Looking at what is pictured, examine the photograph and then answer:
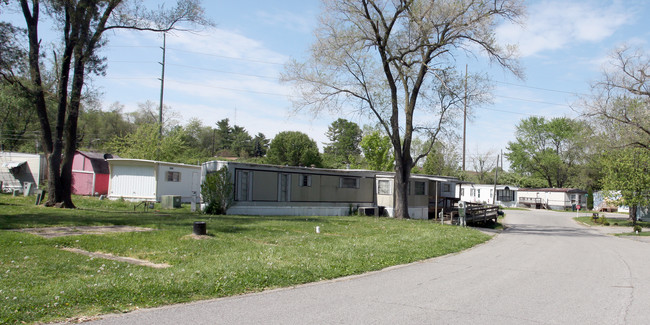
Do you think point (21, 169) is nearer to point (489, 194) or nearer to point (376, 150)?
point (376, 150)

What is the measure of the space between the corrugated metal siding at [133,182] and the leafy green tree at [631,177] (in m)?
31.1

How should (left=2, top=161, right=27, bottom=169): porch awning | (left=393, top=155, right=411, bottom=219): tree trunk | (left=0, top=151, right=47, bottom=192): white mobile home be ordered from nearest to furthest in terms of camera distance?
1. (left=393, top=155, right=411, bottom=219): tree trunk
2. (left=2, top=161, right=27, bottom=169): porch awning
3. (left=0, top=151, right=47, bottom=192): white mobile home

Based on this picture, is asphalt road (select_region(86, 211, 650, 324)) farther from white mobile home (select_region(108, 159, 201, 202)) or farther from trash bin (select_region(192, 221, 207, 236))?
white mobile home (select_region(108, 159, 201, 202))

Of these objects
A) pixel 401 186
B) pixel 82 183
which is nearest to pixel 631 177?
pixel 401 186

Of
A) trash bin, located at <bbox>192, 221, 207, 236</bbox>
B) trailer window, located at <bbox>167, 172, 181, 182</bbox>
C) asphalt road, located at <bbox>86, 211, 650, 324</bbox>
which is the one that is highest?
trailer window, located at <bbox>167, 172, 181, 182</bbox>

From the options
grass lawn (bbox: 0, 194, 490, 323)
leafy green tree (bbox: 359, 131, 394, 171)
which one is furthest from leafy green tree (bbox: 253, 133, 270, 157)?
grass lawn (bbox: 0, 194, 490, 323)

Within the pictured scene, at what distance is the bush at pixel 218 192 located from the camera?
69.2ft

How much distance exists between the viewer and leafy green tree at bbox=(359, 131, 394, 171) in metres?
52.6

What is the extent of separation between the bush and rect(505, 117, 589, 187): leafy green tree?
6290 centimetres

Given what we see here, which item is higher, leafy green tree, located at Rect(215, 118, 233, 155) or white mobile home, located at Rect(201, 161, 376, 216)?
leafy green tree, located at Rect(215, 118, 233, 155)

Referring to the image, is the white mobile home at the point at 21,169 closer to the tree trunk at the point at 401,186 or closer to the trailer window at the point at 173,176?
the trailer window at the point at 173,176

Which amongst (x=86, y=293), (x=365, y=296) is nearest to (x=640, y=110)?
(x=365, y=296)

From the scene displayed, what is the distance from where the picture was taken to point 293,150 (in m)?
64.6

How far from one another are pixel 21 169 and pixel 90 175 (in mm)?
5952
